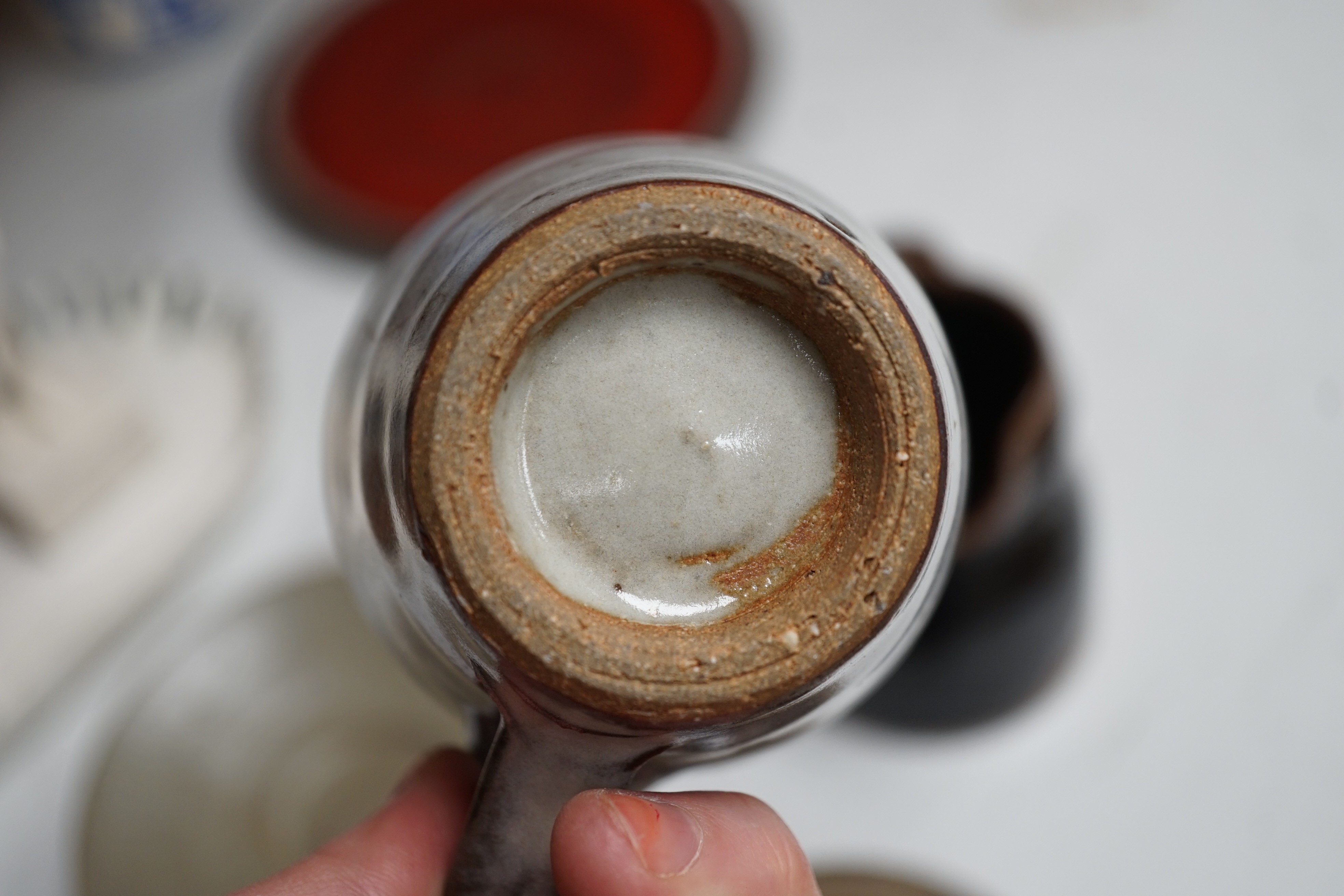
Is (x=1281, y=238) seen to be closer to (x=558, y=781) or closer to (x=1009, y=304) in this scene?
(x=1009, y=304)

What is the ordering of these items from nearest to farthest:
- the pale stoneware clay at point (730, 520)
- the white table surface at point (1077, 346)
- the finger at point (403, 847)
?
the pale stoneware clay at point (730, 520) < the finger at point (403, 847) < the white table surface at point (1077, 346)

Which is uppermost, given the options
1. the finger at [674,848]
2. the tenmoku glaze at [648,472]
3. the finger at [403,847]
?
the tenmoku glaze at [648,472]

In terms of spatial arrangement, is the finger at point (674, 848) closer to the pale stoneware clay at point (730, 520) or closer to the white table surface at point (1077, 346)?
the pale stoneware clay at point (730, 520)

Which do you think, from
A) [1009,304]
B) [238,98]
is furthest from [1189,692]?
[238,98]

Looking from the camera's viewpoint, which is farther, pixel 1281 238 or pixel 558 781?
pixel 1281 238

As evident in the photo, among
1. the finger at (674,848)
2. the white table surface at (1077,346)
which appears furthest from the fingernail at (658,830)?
the white table surface at (1077,346)

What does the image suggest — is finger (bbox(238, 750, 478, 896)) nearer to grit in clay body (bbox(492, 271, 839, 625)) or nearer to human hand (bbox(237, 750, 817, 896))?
human hand (bbox(237, 750, 817, 896))

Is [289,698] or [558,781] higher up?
[558,781]

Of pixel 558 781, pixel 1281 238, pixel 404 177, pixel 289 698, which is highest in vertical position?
pixel 1281 238

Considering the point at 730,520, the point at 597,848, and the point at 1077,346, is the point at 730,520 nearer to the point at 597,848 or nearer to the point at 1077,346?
the point at 597,848
